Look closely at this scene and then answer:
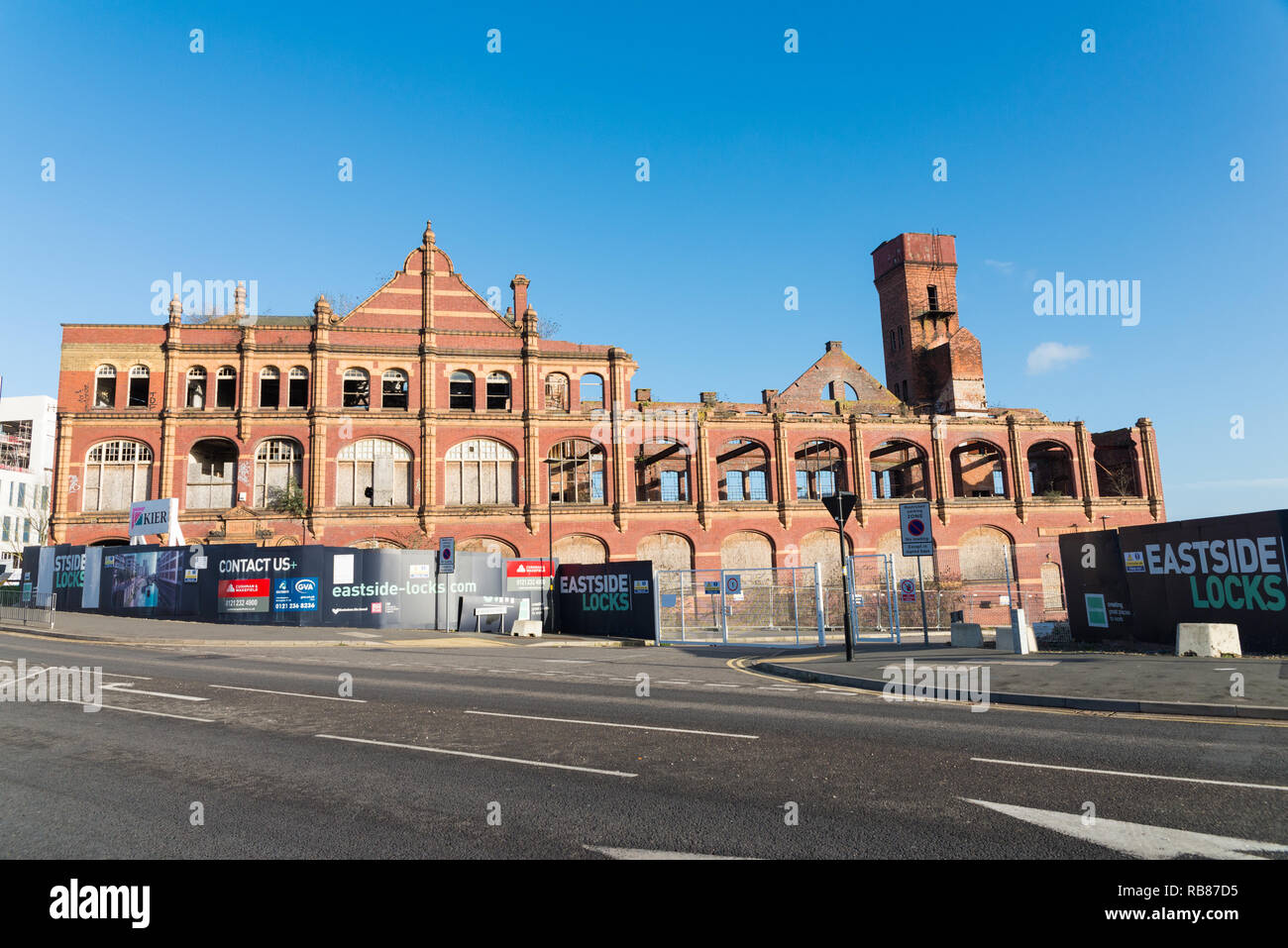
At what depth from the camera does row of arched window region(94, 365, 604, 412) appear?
41.4 m

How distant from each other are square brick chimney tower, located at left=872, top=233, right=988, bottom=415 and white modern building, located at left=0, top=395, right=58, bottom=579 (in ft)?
273

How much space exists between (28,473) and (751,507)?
82111 millimetres

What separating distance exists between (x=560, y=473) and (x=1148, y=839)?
39.6 m

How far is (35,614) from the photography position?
30.0 m

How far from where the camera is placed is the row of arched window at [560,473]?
40.3 m

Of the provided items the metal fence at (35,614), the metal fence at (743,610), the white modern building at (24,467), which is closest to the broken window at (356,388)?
the metal fence at (35,614)

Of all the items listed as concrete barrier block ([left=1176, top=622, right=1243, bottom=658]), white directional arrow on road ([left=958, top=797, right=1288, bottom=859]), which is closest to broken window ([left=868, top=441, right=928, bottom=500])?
concrete barrier block ([left=1176, top=622, right=1243, bottom=658])

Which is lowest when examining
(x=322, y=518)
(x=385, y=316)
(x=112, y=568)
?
(x=112, y=568)

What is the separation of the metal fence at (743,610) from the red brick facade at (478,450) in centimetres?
620

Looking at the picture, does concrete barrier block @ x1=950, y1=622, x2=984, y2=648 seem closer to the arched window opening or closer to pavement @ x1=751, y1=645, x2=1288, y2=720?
pavement @ x1=751, y1=645, x2=1288, y2=720

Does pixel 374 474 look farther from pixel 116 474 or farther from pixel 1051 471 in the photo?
pixel 1051 471
